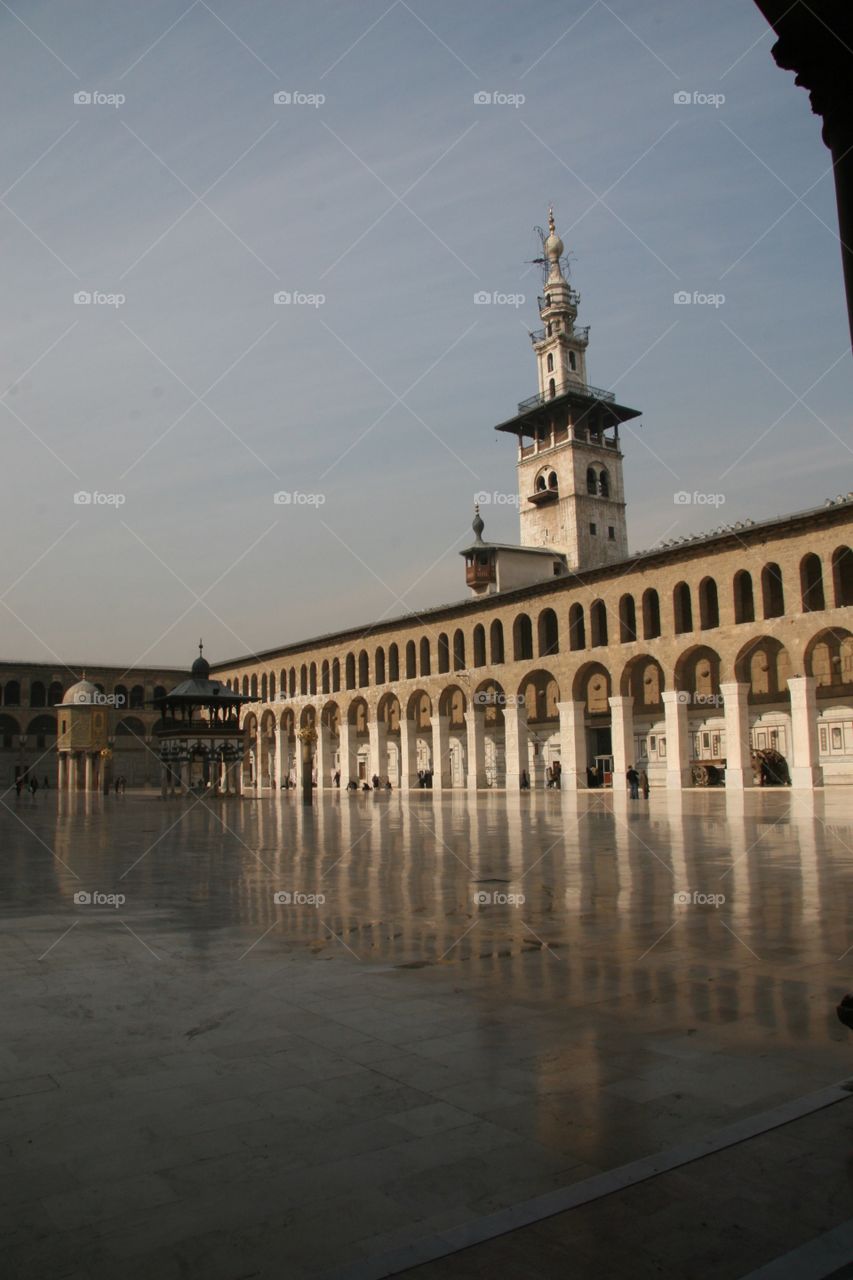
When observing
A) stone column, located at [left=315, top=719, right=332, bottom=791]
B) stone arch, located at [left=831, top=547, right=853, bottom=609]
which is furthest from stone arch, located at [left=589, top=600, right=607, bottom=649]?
stone column, located at [left=315, top=719, right=332, bottom=791]

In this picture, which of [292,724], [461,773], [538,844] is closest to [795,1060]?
[538,844]

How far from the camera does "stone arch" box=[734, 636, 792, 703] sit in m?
37.0

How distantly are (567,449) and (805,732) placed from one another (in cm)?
3494

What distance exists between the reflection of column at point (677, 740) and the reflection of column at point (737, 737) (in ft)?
6.32

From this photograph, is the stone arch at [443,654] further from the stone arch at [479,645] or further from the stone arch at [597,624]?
the stone arch at [597,624]

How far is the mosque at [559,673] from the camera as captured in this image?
3378cm

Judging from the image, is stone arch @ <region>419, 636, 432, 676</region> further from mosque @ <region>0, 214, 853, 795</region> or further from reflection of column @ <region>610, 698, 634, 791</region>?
reflection of column @ <region>610, 698, 634, 791</region>

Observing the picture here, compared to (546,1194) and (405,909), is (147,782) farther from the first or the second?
(546,1194)

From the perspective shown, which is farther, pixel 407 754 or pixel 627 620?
pixel 407 754

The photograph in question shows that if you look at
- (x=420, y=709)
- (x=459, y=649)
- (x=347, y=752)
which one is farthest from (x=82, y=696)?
(x=459, y=649)

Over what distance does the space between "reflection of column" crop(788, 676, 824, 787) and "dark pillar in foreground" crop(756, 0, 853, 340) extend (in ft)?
97.6

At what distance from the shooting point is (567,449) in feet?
206

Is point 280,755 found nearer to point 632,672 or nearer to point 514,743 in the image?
point 514,743

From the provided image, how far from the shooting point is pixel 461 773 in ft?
172
